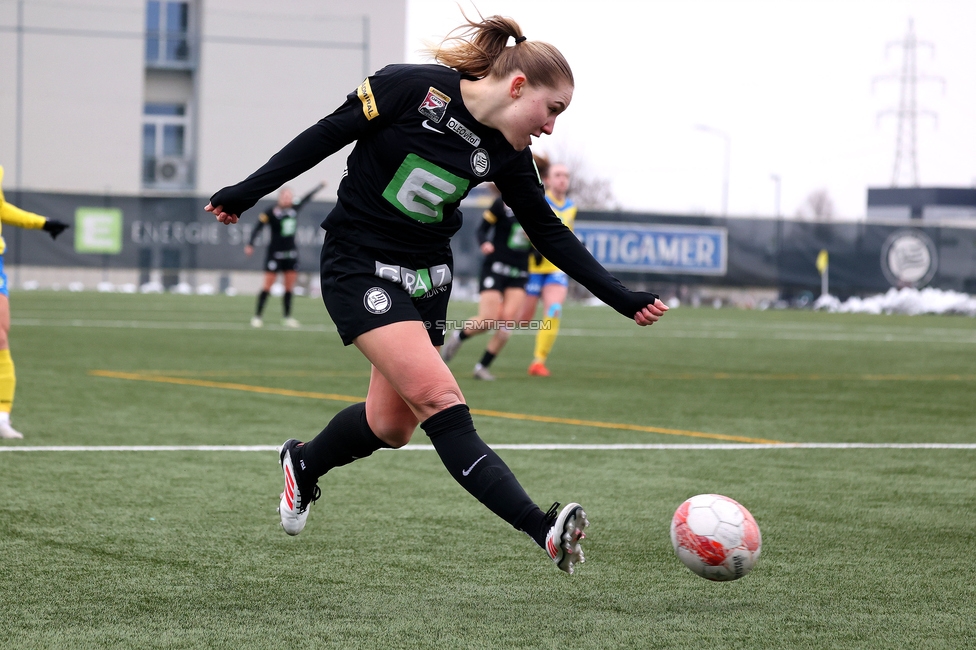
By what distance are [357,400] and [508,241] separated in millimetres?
2970

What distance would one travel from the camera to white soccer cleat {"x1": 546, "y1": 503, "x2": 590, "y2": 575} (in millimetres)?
3410

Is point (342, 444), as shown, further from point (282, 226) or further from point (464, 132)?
point (282, 226)

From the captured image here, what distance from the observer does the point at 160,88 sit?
1783 inches

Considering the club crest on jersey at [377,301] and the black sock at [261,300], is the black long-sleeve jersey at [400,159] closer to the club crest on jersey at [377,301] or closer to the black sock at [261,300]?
the club crest on jersey at [377,301]

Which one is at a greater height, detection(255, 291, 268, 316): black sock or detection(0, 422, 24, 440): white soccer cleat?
detection(255, 291, 268, 316): black sock

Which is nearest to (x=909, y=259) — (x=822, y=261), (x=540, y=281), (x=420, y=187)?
(x=822, y=261)

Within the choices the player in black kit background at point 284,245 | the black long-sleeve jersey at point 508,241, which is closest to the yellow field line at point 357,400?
the black long-sleeve jersey at point 508,241

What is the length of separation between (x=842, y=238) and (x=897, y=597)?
105 ft

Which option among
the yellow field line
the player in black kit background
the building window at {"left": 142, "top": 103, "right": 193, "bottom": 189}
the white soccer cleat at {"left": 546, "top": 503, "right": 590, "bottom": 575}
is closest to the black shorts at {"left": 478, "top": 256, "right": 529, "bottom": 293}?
the yellow field line

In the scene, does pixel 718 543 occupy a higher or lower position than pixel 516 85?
lower

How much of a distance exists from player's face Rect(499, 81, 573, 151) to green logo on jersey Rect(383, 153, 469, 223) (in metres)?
0.24

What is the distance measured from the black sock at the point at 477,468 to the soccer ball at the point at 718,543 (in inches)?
21.8

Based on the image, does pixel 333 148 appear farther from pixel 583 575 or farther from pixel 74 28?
pixel 74 28

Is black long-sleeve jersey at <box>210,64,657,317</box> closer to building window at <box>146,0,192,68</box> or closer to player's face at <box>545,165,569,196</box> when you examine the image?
player's face at <box>545,165,569,196</box>
